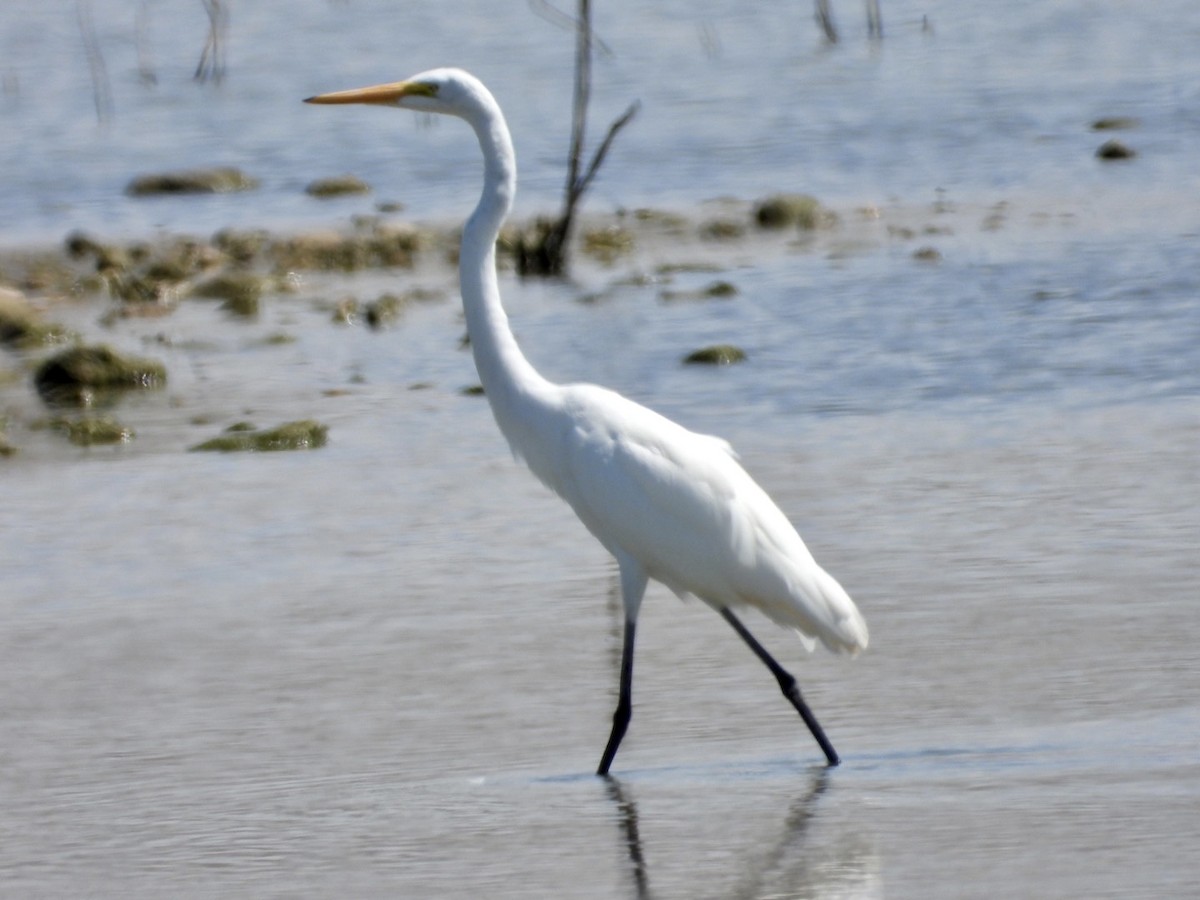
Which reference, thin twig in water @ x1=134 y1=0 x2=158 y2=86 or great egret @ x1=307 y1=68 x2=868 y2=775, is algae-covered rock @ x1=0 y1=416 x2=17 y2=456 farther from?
thin twig in water @ x1=134 y1=0 x2=158 y2=86

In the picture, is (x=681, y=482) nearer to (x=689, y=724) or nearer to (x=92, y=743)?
(x=689, y=724)

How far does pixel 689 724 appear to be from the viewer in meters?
5.18

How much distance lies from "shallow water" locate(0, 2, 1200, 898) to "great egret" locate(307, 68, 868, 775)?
30 cm

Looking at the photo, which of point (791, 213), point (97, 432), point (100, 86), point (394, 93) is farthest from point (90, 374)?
point (100, 86)

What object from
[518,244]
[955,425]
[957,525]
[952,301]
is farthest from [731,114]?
[957,525]

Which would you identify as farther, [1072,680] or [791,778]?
[1072,680]

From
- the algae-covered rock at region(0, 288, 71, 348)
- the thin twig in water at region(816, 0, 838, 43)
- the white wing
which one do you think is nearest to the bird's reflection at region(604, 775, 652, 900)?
the white wing

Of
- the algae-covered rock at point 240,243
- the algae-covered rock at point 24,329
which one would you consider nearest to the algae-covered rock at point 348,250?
the algae-covered rock at point 240,243

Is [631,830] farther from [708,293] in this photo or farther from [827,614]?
[708,293]

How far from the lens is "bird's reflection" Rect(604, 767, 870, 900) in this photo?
13.2 ft

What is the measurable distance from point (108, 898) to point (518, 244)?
8.99 m

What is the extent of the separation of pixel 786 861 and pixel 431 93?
7.22ft

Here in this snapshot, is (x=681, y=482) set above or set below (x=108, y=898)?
above

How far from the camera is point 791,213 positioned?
13.8 m
